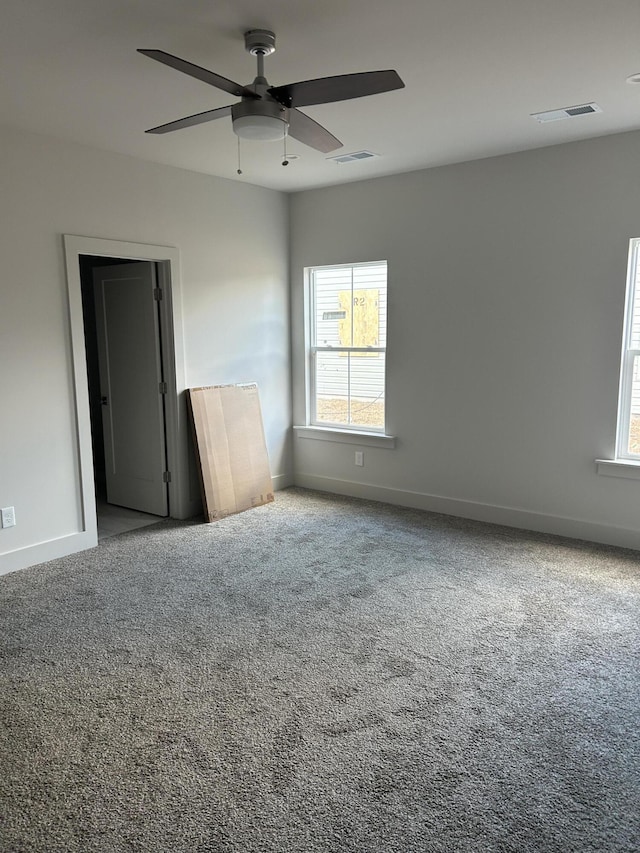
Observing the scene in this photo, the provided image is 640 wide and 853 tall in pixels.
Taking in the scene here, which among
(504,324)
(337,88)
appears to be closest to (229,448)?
(504,324)

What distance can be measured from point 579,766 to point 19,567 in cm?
334

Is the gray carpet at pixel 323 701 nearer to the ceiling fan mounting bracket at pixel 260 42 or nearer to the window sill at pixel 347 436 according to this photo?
the window sill at pixel 347 436

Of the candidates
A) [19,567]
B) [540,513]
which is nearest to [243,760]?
[19,567]

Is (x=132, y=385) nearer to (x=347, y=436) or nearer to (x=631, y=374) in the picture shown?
(x=347, y=436)

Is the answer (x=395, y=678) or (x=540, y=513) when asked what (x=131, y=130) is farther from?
(x=540, y=513)

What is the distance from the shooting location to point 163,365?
4.82 metres

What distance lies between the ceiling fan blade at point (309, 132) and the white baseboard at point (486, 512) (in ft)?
9.89

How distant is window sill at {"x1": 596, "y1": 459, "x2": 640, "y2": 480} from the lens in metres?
4.07

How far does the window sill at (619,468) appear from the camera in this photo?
13.4 ft

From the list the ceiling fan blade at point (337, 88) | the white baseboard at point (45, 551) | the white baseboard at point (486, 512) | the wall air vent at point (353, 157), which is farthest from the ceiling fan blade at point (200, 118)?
the white baseboard at point (486, 512)

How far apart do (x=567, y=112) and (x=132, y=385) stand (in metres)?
3.62

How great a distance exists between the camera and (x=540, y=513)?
4.54m

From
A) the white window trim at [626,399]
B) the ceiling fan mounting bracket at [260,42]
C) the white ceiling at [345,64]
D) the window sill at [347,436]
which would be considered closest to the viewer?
the white ceiling at [345,64]

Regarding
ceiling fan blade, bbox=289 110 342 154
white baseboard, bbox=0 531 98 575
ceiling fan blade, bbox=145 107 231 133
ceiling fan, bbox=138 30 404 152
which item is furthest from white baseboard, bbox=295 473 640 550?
ceiling fan blade, bbox=145 107 231 133
